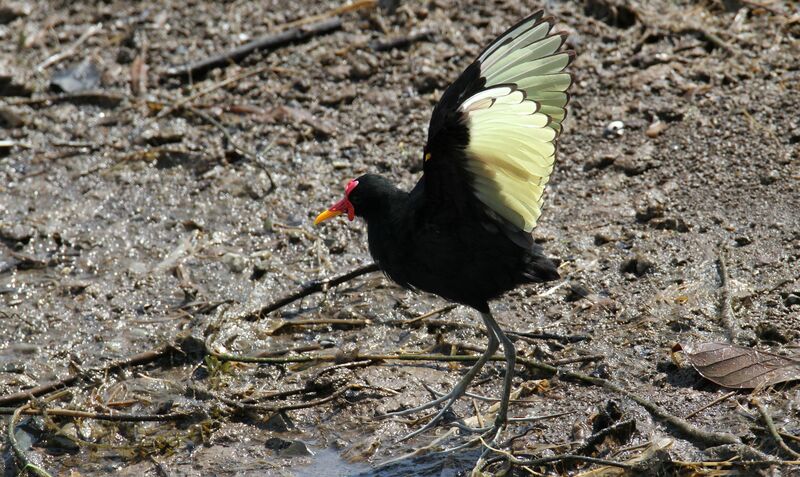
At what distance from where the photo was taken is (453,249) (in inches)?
175

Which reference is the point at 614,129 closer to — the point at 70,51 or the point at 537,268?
the point at 537,268

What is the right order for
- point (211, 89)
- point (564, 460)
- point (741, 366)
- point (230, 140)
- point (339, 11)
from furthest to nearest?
point (339, 11) < point (211, 89) < point (230, 140) < point (741, 366) < point (564, 460)

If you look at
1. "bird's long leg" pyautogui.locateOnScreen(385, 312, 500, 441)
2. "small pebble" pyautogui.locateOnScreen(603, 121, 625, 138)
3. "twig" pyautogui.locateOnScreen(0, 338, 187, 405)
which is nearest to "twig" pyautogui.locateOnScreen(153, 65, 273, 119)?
"twig" pyautogui.locateOnScreen(0, 338, 187, 405)

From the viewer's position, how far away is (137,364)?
18.1 ft

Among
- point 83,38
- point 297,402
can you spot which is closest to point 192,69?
point 83,38

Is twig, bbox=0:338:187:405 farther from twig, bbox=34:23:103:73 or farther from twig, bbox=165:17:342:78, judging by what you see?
twig, bbox=34:23:103:73

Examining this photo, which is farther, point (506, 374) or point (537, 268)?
point (506, 374)

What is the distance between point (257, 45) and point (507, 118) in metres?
4.72

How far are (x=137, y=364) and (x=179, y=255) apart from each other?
105 cm

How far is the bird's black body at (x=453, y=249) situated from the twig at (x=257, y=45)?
3.93m

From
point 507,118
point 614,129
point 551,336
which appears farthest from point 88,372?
point 614,129

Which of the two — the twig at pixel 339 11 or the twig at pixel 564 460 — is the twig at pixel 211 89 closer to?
the twig at pixel 339 11

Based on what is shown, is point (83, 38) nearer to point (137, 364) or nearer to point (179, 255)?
point (179, 255)

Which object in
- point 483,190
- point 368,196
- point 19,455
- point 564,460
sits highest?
point 483,190
